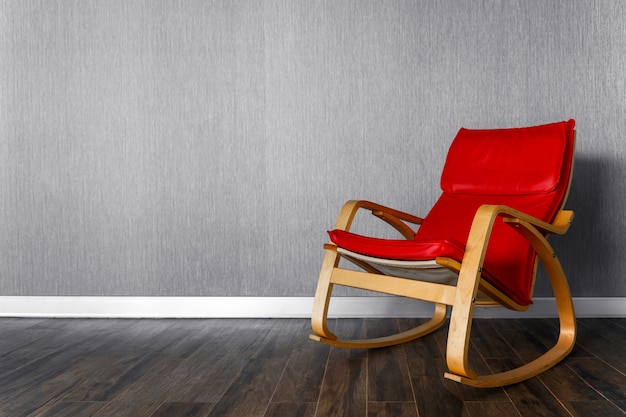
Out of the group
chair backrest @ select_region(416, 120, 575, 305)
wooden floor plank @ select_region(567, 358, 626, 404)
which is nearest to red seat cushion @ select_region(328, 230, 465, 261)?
chair backrest @ select_region(416, 120, 575, 305)

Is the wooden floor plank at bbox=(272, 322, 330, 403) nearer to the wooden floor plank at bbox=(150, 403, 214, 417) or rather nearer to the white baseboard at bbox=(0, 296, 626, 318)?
the wooden floor plank at bbox=(150, 403, 214, 417)

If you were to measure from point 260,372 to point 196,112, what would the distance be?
1621 mm

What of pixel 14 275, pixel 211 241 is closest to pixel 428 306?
pixel 211 241

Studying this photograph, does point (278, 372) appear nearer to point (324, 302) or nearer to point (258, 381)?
point (258, 381)

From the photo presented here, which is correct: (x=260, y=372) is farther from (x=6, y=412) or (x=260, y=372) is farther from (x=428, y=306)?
(x=428, y=306)

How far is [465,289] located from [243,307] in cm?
159

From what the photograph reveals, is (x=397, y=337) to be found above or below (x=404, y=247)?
below

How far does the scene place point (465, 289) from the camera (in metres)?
1.92

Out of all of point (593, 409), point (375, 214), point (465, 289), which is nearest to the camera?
point (593, 409)

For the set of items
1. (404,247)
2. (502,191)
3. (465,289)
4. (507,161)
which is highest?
(507,161)

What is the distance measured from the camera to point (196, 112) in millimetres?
3283

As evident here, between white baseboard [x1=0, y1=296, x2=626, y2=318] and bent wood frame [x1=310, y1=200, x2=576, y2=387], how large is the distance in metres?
0.43

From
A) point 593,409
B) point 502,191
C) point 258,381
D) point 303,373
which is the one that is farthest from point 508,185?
point 258,381

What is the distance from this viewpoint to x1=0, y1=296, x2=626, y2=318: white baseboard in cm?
314
